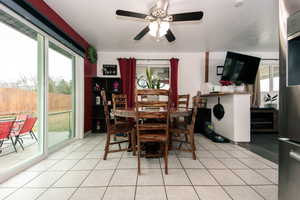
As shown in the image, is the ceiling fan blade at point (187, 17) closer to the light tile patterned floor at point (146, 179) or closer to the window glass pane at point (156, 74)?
the light tile patterned floor at point (146, 179)

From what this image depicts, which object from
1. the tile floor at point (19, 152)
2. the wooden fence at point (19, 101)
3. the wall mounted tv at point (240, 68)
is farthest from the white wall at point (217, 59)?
the tile floor at point (19, 152)

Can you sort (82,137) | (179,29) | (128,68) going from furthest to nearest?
(128,68) → (82,137) → (179,29)

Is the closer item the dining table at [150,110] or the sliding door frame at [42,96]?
the sliding door frame at [42,96]

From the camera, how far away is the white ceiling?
2178 mm

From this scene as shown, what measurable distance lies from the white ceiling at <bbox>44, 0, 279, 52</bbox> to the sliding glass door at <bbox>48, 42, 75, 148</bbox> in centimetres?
68

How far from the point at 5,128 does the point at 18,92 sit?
49cm

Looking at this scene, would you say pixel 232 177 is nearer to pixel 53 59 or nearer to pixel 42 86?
pixel 42 86

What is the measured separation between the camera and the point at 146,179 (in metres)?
1.67

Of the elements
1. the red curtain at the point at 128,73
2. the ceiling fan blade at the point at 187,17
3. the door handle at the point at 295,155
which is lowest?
the door handle at the point at 295,155

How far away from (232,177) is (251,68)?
3.39 m

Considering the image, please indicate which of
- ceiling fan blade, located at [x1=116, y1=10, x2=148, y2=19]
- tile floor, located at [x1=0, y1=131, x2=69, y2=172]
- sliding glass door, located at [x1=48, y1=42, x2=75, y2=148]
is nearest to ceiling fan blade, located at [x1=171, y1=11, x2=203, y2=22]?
ceiling fan blade, located at [x1=116, y1=10, x2=148, y2=19]

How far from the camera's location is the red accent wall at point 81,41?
2.10 m

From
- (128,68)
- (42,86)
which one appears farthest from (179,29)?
(42,86)

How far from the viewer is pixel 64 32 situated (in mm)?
2561
